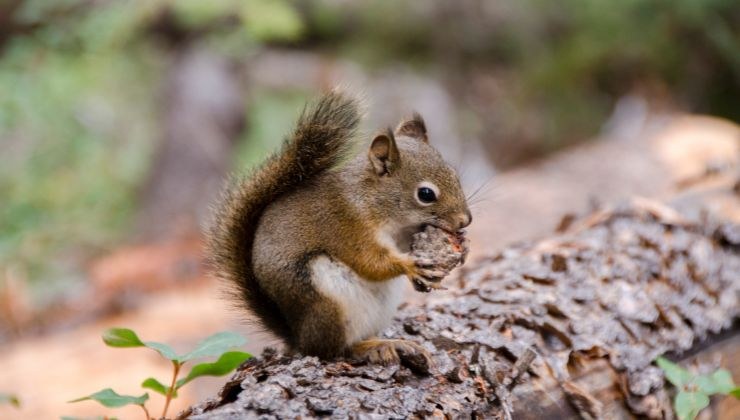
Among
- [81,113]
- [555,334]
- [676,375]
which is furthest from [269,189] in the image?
[81,113]

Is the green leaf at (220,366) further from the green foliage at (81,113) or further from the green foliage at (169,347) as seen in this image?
the green foliage at (81,113)

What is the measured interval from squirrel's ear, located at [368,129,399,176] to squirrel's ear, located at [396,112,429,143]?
9.1 inches

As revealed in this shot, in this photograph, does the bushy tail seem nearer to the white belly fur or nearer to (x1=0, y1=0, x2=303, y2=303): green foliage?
the white belly fur

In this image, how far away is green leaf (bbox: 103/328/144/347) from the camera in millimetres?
1779

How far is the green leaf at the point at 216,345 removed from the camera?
1.80 meters

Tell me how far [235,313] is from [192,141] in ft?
10.3

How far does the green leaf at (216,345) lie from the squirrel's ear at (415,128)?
2.86 ft

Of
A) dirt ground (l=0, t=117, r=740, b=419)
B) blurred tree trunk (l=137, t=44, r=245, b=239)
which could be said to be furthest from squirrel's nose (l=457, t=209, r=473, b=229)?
blurred tree trunk (l=137, t=44, r=245, b=239)

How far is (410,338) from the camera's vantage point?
2168mm

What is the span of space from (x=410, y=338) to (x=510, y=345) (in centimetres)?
27

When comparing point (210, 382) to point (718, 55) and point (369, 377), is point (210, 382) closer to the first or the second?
point (369, 377)

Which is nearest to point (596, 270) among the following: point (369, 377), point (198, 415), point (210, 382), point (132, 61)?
point (369, 377)

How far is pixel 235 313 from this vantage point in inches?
155

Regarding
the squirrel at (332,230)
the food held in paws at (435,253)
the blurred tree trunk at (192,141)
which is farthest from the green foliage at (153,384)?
the blurred tree trunk at (192,141)
